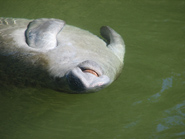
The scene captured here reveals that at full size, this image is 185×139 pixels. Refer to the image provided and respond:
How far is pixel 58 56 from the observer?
4.49m

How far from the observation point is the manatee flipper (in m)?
4.76

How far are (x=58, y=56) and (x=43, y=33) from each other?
722mm

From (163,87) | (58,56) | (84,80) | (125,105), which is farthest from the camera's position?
(163,87)

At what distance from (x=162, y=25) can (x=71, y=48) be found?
2.93 meters

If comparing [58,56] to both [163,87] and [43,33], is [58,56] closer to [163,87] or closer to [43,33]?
[43,33]

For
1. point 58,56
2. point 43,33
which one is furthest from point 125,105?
point 43,33

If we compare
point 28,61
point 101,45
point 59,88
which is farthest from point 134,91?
point 28,61

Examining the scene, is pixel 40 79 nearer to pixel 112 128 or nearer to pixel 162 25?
pixel 112 128

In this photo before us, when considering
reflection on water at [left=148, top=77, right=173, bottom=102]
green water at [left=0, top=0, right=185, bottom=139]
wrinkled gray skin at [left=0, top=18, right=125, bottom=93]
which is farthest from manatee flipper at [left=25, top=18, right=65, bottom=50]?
reflection on water at [left=148, top=77, right=173, bottom=102]

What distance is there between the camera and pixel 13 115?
4547 millimetres

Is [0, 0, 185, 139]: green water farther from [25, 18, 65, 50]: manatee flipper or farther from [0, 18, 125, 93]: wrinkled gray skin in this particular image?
[25, 18, 65, 50]: manatee flipper

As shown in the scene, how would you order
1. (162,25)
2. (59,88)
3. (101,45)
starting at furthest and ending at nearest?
1. (162,25)
2. (101,45)
3. (59,88)

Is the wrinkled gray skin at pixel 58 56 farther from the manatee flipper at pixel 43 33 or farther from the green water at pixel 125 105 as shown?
the green water at pixel 125 105

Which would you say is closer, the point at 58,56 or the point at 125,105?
the point at 58,56
